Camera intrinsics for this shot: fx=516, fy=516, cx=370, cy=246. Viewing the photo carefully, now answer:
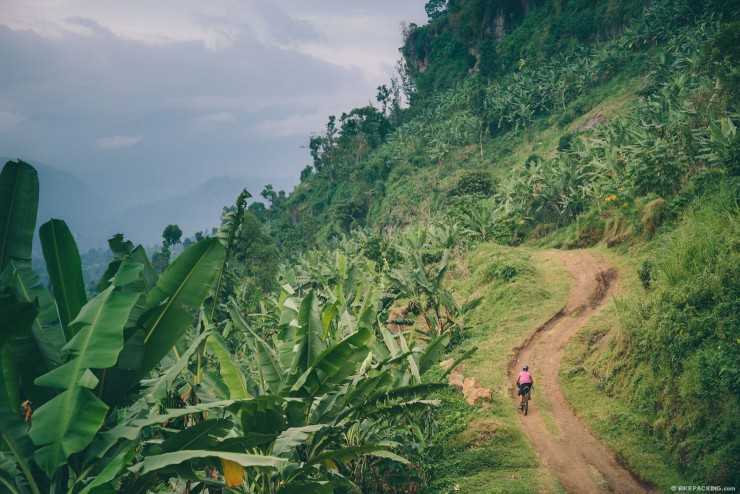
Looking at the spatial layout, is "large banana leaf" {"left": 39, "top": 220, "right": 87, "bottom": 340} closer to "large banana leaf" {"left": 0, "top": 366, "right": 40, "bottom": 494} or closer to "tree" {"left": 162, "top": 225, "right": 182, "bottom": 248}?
"large banana leaf" {"left": 0, "top": 366, "right": 40, "bottom": 494}

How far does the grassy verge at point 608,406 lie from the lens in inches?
264

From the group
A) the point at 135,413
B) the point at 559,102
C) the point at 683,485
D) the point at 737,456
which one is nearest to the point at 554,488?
the point at 683,485

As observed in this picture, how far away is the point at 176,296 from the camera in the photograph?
3984mm

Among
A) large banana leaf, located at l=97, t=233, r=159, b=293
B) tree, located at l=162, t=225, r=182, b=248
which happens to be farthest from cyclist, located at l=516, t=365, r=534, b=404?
tree, located at l=162, t=225, r=182, b=248

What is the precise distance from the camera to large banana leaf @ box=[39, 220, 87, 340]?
3.62 meters

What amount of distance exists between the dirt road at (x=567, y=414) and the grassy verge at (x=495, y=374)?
241 millimetres

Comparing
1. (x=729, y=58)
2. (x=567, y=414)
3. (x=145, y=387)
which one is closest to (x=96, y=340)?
(x=145, y=387)

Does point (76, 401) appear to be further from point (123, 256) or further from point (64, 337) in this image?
point (123, 256)

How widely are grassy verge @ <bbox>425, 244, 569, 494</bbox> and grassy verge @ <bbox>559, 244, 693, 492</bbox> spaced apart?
1154 mm

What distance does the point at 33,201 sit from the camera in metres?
3.79

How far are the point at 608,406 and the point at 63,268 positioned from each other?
26.6 ft

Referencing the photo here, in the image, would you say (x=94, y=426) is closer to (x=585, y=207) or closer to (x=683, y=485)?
(x=683, y=485)

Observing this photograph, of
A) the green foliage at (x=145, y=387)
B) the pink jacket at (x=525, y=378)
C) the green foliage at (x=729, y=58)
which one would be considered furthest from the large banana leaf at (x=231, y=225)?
the green foliage at (x=729, y=58)

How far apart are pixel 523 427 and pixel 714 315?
3236 millimetres
